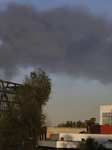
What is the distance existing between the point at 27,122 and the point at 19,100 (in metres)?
5.56

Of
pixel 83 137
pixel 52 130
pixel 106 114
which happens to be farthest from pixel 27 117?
pixel 106 114

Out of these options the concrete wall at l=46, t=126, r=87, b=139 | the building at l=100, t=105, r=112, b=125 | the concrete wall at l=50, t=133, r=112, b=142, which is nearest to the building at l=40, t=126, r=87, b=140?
the concrete wall at l=46, t=126, r=87, b=139

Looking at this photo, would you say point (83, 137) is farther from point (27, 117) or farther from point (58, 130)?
point (58, 130)

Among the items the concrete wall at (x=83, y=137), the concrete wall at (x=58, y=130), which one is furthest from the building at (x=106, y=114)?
the concrete wall at (x=83, y=137)

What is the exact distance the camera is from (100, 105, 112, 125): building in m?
95.4

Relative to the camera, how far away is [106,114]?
96062 mm

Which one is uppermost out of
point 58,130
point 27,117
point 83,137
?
point 27,117

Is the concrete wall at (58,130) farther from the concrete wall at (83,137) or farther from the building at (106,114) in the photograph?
the concrete wall at (83,137)

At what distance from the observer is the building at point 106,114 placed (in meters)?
95.4

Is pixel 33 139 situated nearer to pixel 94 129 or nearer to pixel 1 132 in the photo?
Answer: pixel 1 132

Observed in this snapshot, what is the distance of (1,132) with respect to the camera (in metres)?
58.5

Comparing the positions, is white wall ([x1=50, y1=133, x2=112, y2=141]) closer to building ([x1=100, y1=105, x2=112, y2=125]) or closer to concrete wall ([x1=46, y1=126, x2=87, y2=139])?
concrete wall ([x1=46, y1=126, x2=87, y2=139])

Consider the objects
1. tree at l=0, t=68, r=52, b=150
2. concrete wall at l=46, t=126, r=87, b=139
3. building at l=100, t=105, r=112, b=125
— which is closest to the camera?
tree at l=0, t=68, r=52, b=150

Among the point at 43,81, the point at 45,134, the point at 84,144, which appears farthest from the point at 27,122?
the point at 45,134
